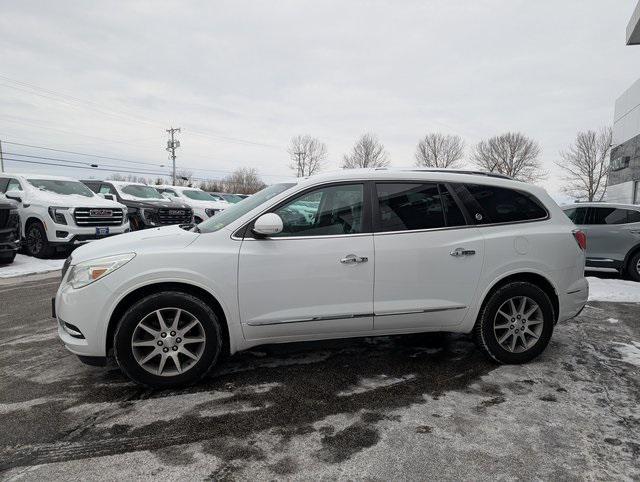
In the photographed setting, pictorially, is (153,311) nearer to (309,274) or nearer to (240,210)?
(240,210)

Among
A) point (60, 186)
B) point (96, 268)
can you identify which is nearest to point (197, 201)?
point (60, 186)

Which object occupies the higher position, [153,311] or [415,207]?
[415,207]

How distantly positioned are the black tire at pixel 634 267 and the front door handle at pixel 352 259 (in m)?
7.58

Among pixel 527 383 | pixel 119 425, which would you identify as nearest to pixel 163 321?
pixel 119 425

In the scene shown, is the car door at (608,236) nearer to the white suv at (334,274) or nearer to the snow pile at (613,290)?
the snow pile at (613,290)

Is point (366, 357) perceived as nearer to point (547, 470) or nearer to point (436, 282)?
point (436, 282)

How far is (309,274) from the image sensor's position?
11.3ft

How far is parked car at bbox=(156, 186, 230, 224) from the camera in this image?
56.4 feet

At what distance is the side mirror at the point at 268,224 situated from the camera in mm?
3342

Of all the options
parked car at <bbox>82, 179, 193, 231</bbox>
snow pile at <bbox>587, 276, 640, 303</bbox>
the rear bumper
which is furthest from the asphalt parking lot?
parked car at <bbox>82, 179, 193, 231</bbox>

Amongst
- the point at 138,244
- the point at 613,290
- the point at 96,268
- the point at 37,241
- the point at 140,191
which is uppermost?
the point at 140,191

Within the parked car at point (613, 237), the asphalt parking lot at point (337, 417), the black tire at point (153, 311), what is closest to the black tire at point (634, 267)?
the parked car at point (613, 237)

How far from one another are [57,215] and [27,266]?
1.33m

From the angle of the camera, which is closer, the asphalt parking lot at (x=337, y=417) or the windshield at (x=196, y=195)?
the asphalt parking lot at (x=337, y=417)
